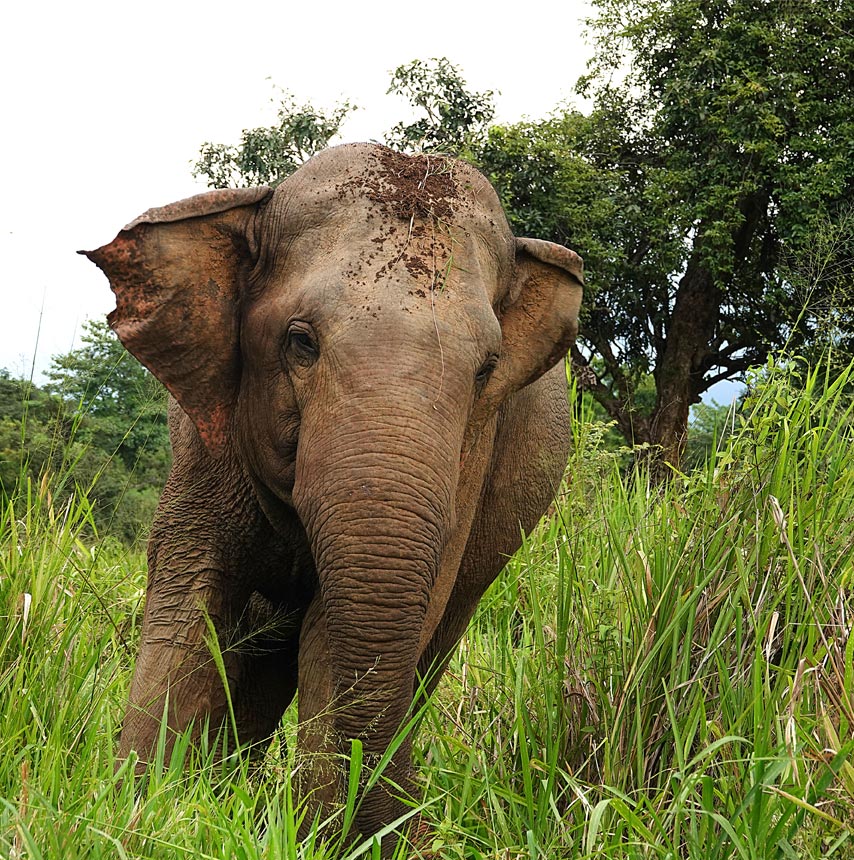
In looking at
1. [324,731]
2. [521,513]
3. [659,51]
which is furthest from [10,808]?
[659,51]

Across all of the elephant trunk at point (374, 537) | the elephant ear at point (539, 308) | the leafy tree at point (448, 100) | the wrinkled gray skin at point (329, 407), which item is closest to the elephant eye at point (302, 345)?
the wrinkled gray skin at point (329, 407)

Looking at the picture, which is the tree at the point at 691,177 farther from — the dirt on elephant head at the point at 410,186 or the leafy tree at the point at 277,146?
the dirt on elephant head at the point at 410,186

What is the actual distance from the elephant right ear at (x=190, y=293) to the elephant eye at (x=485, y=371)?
790mm

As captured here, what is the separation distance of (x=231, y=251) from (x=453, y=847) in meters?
1.95

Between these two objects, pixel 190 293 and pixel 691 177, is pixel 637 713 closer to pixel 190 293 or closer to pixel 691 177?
pixel 190 293

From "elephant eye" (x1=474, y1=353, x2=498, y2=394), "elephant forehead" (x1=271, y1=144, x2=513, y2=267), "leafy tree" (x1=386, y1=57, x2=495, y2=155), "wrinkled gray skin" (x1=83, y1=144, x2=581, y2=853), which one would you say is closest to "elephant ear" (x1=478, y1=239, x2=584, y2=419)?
"wrinkled gray skin" (x1=83, y1=144, x2=581, y2=853)

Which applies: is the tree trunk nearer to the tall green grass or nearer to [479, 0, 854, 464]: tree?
[479, 0, 854, 464]: tree

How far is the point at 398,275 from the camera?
11.6ft

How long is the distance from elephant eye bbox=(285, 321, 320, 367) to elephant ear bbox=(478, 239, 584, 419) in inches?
37.5

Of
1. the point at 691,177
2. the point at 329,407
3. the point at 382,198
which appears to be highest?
the point at 691,177

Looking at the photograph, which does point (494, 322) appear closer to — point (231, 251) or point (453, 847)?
point (231, 251)

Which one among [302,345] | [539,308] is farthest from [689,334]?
[302,345]

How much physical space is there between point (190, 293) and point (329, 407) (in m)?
0.74

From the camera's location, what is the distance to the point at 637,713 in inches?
139
